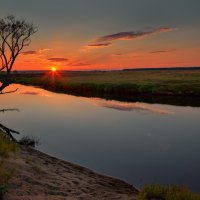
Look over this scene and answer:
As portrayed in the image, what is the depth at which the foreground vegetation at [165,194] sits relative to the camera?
9164 mm

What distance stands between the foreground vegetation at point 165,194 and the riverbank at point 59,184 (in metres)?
0.84

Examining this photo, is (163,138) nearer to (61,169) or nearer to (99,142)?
(99,142)

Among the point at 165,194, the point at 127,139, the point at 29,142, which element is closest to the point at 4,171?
the point at 165,194

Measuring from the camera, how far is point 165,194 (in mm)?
9633

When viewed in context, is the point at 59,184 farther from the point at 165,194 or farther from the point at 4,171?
the point at 165,194

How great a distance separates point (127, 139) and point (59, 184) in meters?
13.3

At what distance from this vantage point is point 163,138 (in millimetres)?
24438

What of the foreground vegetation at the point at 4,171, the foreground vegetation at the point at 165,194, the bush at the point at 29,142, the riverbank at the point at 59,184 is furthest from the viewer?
the bush at the point at 29,142

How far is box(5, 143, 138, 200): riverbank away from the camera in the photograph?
31.7ft

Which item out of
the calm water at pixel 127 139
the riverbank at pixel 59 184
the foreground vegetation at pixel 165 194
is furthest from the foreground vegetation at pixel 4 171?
the calm water at pixel 127 139

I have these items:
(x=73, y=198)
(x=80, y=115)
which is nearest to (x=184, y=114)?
(x=80, y=115)

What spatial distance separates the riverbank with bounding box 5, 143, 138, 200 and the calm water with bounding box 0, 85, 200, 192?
68.0 inches

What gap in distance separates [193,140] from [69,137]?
959 centimetres

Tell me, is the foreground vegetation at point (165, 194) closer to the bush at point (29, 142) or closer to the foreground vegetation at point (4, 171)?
the foreground vegetation at point (4, 171)
